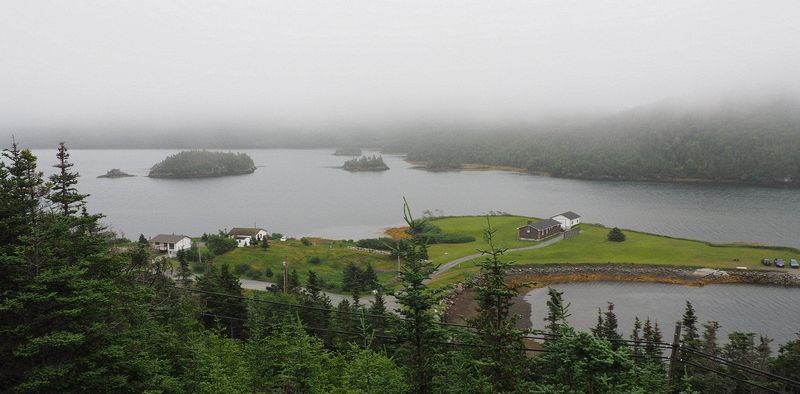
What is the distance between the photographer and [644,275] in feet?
147

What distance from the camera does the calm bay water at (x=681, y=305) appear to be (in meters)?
32.7

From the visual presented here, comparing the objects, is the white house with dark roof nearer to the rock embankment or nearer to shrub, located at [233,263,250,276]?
the rock embankment

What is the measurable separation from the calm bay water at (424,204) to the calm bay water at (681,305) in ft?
75.1

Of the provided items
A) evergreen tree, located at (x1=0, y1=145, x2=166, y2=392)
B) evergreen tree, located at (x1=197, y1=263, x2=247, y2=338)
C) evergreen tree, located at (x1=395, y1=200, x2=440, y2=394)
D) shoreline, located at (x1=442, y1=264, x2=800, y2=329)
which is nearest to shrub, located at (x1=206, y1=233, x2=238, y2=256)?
evergreen tree, located at (x1=197, y1=263, x2=247, y2=338)

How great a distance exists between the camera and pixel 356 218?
272ft

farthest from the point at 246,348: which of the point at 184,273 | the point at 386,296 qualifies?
the point at 386,296

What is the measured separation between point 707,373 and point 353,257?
36.6m

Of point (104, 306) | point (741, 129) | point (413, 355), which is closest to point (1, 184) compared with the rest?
point (104, 306)

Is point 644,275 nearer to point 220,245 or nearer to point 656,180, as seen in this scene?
point 220,245

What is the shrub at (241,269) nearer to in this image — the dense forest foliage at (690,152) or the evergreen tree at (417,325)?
the evergreen tree at (417,325)

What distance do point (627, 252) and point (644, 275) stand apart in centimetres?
672

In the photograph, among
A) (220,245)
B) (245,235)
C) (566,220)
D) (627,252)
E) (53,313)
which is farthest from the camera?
(566,220)

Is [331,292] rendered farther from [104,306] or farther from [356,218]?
[356,218]

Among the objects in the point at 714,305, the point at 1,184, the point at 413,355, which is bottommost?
the point at 714,305
